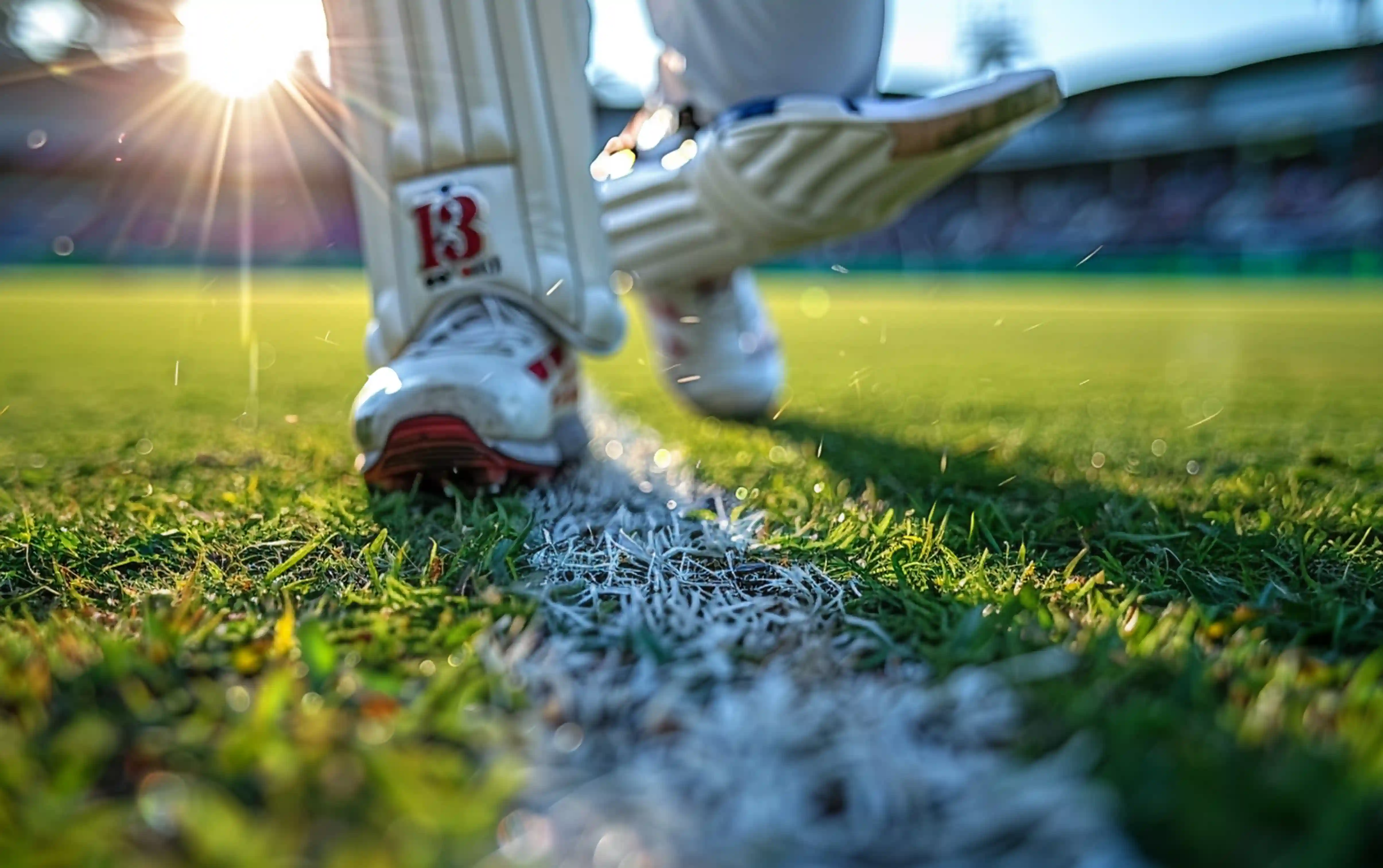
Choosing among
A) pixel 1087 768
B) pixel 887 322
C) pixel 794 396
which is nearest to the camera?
pixel 1087 768

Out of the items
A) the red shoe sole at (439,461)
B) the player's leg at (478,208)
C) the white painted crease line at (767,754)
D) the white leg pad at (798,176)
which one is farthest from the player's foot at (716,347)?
the white painted crease line at (767,754)

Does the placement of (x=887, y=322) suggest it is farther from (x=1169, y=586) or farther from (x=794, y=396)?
(x=1169, y=586)

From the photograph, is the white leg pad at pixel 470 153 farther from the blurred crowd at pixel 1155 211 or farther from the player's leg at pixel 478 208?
the blurred crowd at pixel 1155 211

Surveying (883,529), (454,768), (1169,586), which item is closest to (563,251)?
(883,529)

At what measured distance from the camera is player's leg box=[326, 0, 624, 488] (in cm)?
126

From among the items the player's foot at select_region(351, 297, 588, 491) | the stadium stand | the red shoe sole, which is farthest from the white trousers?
the stadium stand

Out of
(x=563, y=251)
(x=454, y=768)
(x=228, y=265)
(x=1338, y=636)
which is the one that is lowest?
(x=1338, y=636)

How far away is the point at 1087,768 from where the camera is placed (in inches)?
19.0

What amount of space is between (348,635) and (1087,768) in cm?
51

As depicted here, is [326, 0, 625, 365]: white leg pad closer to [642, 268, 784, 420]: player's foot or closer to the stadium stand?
[642, 268, 784, 420]: player's foot

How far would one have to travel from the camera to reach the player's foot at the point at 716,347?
7.02 feet

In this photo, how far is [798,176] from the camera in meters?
1.61

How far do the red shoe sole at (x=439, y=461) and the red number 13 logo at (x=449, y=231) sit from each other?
0.95ft

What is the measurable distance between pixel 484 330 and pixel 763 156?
0.58 meters
